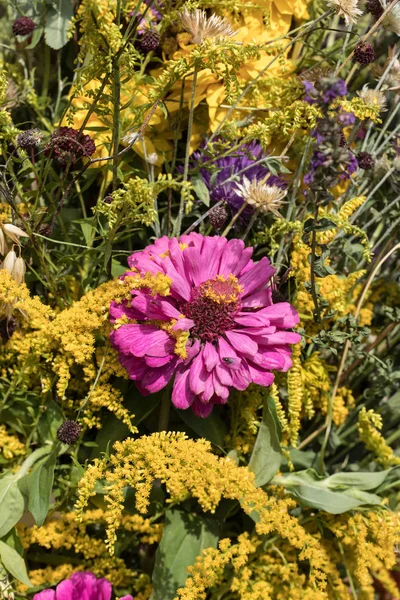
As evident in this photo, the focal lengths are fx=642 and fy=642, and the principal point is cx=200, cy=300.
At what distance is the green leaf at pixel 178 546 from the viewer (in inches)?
29.0

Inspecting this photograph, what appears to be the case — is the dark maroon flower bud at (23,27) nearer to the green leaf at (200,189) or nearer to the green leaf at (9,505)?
the green leaf at (200,189)

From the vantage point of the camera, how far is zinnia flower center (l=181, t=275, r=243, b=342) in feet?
2.22

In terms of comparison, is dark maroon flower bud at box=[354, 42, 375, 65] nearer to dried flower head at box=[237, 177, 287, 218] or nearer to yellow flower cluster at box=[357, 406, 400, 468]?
dried flower head at box=[237, 177, 287, 218]

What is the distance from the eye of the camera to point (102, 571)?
811 millimetres

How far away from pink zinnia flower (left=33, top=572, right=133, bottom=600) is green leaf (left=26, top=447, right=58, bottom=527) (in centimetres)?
10

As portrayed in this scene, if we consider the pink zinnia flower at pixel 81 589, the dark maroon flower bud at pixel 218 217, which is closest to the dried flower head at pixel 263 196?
the dark maroon flower bud at pixel 218 217

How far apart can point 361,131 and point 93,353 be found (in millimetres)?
491

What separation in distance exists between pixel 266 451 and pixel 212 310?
198 mm

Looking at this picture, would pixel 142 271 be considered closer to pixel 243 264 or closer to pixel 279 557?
pixel 243 264

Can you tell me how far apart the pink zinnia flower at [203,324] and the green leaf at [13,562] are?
26cm

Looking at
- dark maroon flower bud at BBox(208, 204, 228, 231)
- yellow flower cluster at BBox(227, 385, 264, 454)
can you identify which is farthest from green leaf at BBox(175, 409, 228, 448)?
dark maroon flower bud at BBox(208, 204, 228, 231)

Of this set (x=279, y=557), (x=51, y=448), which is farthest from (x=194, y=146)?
(x=279, y=557)

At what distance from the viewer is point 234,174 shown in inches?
29.8

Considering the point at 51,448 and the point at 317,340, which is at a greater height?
the point at 317,340
